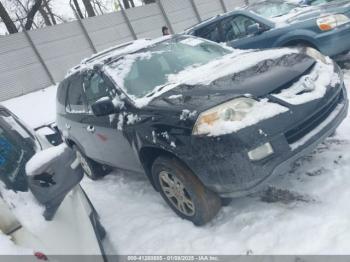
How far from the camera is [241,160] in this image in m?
3.33

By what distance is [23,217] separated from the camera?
8.52 ft

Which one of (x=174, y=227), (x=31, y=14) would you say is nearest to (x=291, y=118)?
(x=174, y=227)

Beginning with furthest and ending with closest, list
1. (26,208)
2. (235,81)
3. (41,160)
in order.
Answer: (235,81), (41,160), (26,208)

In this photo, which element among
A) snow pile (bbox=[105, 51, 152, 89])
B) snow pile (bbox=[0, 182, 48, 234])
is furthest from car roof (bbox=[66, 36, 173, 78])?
snow pile (bbox=[0, 182, 48, 234])

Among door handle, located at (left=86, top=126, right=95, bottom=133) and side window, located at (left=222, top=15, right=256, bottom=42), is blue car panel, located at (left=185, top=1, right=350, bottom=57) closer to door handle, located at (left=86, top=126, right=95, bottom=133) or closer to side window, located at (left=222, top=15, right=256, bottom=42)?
side window, located at (left=222, top=15, right=256, bottom=42)

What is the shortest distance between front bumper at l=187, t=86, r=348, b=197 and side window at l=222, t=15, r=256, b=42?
4.79 metres

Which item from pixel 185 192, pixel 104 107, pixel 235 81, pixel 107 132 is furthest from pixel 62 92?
pixel 235 81

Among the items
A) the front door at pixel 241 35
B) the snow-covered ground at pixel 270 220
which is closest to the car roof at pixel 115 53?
the snow-covered ground at pixel 270 220

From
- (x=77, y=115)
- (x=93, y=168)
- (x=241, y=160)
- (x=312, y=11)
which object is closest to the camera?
(x=241, y=160)

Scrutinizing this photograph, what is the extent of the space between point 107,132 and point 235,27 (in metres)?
4.52

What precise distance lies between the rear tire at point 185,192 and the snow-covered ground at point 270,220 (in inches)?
6.0

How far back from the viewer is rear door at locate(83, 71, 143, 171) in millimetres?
4465

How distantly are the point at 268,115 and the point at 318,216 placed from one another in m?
0.94

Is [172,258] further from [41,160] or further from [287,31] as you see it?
[287,31]
